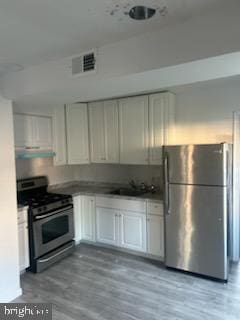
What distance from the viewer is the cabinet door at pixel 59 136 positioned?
3.96 meters

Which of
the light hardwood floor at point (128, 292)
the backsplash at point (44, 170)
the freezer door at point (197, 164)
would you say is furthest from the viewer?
the backsplash at point (44, 170)

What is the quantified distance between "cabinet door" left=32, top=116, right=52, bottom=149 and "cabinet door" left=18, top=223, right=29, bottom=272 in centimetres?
120

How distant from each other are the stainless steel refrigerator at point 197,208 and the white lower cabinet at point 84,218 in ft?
4.42

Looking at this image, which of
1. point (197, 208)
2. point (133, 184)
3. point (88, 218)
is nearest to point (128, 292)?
point (197, 208)

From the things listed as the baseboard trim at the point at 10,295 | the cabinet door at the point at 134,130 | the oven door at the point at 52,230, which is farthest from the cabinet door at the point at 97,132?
the baseboard trim at the point at 10,295

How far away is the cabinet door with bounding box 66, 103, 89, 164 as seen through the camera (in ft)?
13.5

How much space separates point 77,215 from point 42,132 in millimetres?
1454

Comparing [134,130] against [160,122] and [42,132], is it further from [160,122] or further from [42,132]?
[42,132]

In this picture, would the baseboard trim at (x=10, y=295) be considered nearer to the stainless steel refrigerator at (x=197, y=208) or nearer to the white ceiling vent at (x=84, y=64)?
the stainless steel refrigerator at (x=197, y=208)

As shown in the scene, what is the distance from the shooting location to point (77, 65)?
6.43ft

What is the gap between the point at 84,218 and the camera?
4148 mm

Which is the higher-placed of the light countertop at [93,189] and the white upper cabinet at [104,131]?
the white upper cabinet at [104,131]

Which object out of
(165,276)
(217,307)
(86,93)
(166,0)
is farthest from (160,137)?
(166,0)

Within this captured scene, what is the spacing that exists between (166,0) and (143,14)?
182mm
